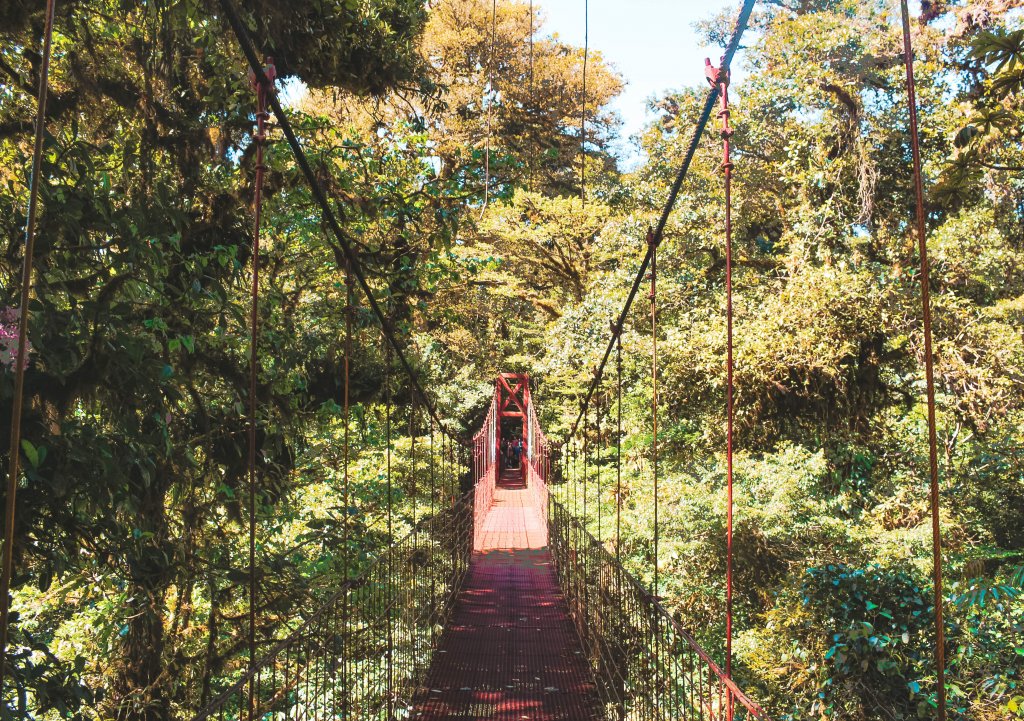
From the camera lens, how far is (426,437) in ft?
26.3

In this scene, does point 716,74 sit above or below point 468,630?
above

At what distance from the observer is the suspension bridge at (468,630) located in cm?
148

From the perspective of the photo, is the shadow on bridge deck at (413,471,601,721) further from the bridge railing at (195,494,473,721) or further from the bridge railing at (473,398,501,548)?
the bridge railing at (473,398,501,548)

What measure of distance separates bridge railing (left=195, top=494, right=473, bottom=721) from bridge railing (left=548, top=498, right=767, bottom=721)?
0.75 m

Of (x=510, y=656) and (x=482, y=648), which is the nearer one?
(x=510, y=656)

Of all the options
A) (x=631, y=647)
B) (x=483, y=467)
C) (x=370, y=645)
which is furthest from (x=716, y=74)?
(x=483, y=467)

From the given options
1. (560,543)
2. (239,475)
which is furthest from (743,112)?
(239,475)

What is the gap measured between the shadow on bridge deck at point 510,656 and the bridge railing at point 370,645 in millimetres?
120

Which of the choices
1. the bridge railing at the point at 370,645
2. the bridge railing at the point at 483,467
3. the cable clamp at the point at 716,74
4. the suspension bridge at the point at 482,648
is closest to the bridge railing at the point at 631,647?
the suspension bridge at the point at 482,648

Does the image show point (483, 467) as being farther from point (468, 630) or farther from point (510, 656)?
point (510, 656)

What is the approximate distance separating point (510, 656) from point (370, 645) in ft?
2.85

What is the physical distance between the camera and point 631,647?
2746 mm

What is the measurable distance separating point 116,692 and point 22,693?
1.36 meters

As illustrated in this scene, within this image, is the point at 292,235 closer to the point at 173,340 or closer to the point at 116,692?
the point at 173,340
